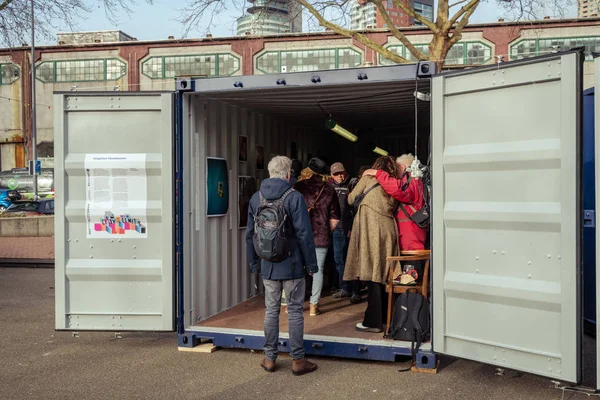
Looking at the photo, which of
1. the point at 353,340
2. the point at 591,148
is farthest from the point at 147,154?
the point at 591,148

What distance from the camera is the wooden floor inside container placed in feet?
22.3

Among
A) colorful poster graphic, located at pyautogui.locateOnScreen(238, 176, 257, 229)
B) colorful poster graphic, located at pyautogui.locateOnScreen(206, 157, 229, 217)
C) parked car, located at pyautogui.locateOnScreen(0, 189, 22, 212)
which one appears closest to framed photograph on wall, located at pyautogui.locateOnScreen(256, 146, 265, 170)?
colorful poster graphic, located at pyautogui.locateOnScreen(238, 176, 257, 229)

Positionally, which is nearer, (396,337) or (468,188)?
(468,188)

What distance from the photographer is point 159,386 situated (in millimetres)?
5566

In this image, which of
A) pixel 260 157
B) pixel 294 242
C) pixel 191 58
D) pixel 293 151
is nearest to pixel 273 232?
pixel 294 242

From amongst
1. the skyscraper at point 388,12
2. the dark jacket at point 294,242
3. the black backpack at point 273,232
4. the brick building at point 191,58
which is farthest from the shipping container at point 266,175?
the brick building at point 191,58

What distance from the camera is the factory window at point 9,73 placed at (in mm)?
37406

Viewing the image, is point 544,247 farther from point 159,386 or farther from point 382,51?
point 382,51

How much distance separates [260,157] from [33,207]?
19.3 m

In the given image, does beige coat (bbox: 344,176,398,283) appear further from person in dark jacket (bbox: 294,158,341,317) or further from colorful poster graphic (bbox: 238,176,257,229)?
colorful poster graphic (bbox: 238,176,257,229)

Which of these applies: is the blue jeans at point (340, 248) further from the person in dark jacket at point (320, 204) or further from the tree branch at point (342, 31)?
the tree branch at point (342, 31)

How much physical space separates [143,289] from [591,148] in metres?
4.53

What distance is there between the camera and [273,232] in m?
5.62

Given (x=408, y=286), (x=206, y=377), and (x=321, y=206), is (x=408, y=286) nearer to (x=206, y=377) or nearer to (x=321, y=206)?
(x=321, y=206)
